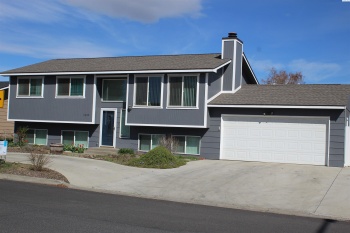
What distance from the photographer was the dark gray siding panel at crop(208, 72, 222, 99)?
20875mm

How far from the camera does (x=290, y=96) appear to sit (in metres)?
20.1

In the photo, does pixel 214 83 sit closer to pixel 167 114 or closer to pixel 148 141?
pixel 167 114

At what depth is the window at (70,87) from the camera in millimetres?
23344

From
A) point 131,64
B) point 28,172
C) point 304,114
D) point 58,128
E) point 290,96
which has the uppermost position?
point 131,64

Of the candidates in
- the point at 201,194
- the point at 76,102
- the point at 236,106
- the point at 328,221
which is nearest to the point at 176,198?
the point at 201,194

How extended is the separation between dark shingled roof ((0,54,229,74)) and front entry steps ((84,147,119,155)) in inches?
165

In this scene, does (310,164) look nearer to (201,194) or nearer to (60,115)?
(201,194)

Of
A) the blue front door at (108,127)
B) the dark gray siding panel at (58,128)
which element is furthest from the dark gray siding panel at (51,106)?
the blue front door at (108,127)

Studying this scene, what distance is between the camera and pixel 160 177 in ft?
48.9

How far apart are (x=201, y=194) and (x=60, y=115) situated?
43.6 feet

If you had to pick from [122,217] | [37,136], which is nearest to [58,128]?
[37,136]

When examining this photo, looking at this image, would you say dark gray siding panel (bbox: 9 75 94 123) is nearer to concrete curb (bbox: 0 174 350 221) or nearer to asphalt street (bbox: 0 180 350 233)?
concrete curb (bbox: 0 174 350 221)

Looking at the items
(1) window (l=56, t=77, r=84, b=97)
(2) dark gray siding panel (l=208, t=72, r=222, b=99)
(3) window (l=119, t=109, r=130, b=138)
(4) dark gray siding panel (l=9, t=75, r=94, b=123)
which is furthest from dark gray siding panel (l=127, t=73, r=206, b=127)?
(1) window (l=56, t=77, r=84, b=97)

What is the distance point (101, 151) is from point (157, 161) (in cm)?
548
